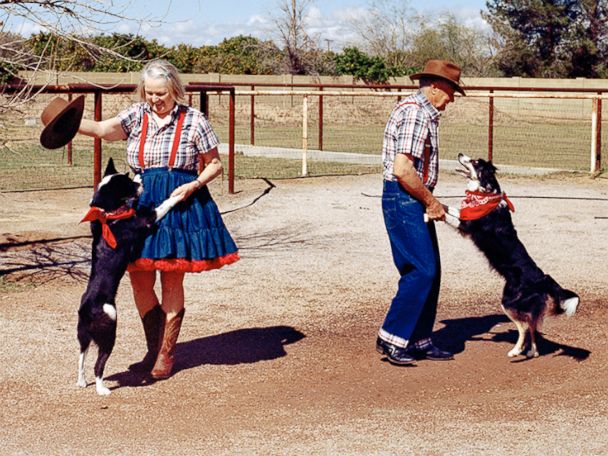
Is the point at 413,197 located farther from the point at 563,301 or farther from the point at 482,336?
the point at 482,336

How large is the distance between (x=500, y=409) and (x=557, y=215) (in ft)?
27.9

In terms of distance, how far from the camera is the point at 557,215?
14.4 meters

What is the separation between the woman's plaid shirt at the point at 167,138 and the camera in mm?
6547

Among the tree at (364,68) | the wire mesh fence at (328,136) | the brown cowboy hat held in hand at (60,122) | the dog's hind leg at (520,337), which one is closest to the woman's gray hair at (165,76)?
the brown cowboy hat held in hand at (60,122)

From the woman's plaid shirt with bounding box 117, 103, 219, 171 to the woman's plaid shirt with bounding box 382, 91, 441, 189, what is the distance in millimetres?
1097

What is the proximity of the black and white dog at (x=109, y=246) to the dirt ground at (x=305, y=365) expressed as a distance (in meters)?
0.36

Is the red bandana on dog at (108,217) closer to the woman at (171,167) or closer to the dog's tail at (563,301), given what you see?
the woman at (171,167)

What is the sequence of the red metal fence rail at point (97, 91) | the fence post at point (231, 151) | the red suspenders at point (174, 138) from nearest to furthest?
the red suspenders at point (174, 138) → the red metal fence rail at point (97, 91) → the fence post at point (231, 151)

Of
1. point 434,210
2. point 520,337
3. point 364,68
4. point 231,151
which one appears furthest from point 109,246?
point 364,68

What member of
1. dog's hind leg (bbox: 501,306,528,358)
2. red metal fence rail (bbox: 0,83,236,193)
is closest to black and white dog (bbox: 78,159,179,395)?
dog's hind leg (bbox: 501,306,528,358)

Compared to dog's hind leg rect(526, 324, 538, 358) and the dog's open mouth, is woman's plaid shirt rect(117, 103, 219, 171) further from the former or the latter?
dog's hind leg rect(526, 324, 538, 358)

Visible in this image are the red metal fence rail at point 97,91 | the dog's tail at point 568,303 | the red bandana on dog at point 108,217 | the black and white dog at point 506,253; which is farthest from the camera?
the red metal fence rail at point 97,91

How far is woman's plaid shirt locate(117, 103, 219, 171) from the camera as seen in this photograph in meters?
6.55

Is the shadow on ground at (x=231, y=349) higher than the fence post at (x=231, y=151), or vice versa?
the fence post at (x=231, y=151)
